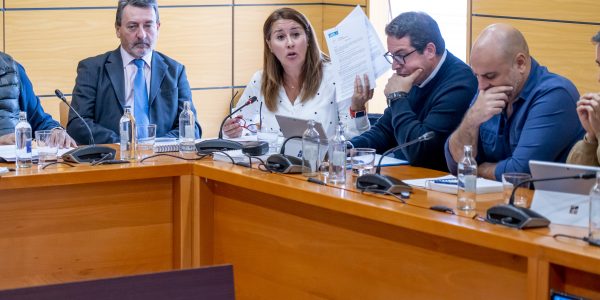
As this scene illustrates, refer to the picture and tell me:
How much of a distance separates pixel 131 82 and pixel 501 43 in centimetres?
207

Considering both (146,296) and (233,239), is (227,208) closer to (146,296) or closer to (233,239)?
(233,239)

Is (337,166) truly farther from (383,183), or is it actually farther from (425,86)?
(425,86)

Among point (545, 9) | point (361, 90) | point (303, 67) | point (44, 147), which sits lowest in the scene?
point (44, 147)

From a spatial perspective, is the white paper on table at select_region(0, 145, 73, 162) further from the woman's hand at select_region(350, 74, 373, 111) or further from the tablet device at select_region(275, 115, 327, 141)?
the woman's hand at select_region(350, 74, 373, 111)

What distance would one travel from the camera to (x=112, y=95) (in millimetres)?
4605

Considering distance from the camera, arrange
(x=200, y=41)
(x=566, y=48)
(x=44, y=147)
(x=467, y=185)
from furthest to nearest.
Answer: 1. (x=200, y=41)
2. (x=566, y=48)
3. (x=44, y=147)
4. (x=467, y=185)

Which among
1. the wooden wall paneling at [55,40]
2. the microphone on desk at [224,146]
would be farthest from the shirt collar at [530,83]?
the wooden wall paneling at [55,40]

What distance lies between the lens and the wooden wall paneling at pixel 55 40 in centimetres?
589

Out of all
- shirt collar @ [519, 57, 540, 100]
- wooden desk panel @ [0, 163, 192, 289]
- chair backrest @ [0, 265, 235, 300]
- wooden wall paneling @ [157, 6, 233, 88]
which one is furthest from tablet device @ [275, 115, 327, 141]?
wooden wall paneling @ [157, 6, 233, 88]

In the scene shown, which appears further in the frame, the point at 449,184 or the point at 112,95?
the point at 112,95

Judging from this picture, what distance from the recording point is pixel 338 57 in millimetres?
4113

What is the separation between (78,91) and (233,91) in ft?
7.54

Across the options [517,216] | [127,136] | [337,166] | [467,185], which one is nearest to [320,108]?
[127,136]

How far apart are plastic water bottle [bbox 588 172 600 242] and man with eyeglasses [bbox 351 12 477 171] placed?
1353 mm
